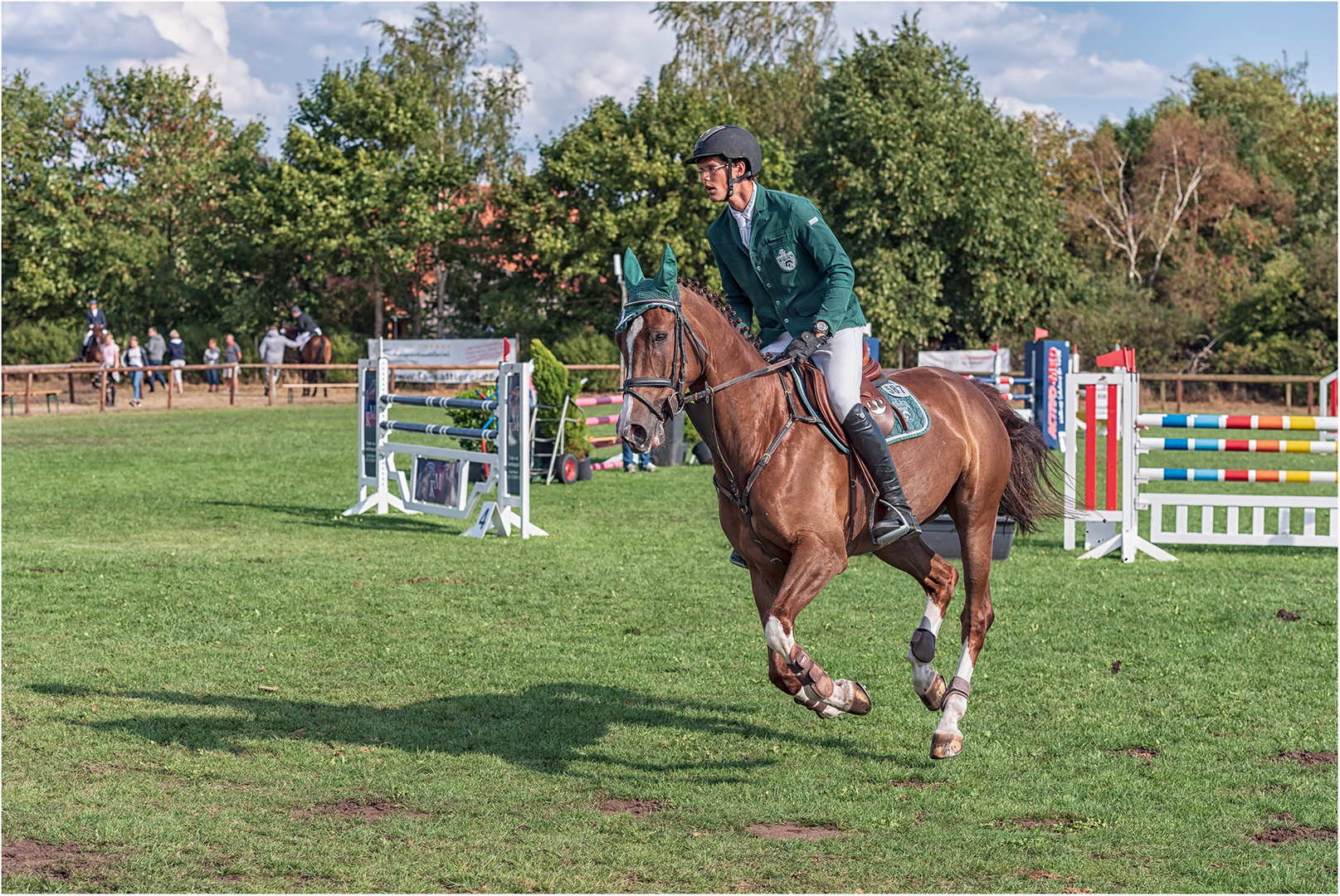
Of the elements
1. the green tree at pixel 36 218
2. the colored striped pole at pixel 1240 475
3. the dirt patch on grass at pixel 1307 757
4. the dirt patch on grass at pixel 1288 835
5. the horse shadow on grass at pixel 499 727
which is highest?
the green tree at pixel 36 218

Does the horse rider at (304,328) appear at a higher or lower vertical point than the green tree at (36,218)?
lower

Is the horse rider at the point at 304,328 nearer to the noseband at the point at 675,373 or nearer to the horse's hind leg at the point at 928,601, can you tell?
the horse's hind leg at the point at 928,601

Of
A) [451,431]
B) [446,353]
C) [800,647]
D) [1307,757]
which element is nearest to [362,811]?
[800,647]

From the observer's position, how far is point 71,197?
42906 millimetres

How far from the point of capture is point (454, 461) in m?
13.4

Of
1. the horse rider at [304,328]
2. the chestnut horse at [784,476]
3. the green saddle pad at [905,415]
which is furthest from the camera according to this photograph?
the horse rider at [304,328]

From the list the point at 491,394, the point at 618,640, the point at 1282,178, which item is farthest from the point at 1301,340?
the point at 618,640

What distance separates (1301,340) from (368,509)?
33080mm

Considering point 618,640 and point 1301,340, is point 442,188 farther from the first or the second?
point 618,640

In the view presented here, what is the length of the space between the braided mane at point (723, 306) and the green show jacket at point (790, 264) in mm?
155

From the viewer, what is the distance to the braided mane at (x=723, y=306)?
548 cm

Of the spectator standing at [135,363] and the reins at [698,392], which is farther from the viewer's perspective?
the spectator standing at [135,363]

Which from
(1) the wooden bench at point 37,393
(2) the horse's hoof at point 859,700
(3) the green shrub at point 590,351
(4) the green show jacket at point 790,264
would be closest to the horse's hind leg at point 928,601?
(2) the horse's hoof at point 859,700

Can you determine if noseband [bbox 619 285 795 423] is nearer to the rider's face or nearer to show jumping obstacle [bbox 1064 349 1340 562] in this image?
the rider's face
